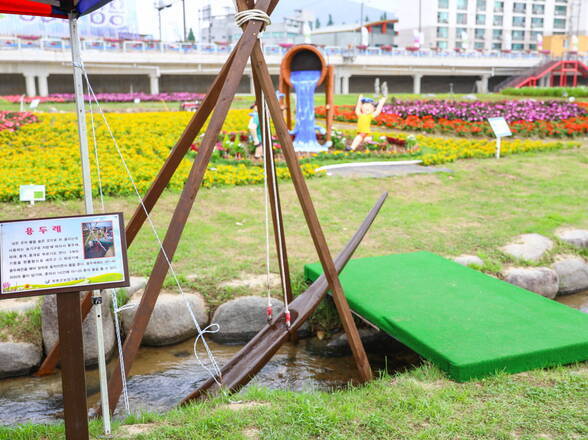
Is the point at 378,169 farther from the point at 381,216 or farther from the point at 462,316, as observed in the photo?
the point at 462,316

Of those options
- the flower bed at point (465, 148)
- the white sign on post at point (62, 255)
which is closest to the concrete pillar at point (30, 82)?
the flower bed at point (465, 148)

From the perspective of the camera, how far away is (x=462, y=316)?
4.90 m

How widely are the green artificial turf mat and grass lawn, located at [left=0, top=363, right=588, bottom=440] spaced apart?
19cm

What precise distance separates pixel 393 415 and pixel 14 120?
45.1ft

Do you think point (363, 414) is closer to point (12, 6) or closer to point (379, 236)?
point (12, 6)

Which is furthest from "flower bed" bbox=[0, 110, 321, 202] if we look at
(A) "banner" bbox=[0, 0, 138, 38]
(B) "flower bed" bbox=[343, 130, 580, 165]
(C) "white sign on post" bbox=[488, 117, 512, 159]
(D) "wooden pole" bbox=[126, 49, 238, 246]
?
(A) "banner" bbox=[0, 0, 138, 38]

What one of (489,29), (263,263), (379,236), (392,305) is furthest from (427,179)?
(489,29)

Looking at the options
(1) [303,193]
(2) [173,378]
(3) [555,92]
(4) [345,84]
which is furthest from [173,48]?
(1) [303,193]

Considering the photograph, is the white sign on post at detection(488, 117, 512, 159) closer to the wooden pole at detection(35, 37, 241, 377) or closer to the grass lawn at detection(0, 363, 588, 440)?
the grass lawn at detection(0, 363, 588, 440)

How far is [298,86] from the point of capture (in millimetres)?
13047

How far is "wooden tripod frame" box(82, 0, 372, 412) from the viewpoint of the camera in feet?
12.0

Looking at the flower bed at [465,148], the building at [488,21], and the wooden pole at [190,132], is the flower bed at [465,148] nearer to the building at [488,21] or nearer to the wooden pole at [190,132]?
the wooden pole at [190,132]

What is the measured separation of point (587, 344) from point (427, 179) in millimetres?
6587

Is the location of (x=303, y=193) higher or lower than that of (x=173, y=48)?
lower
